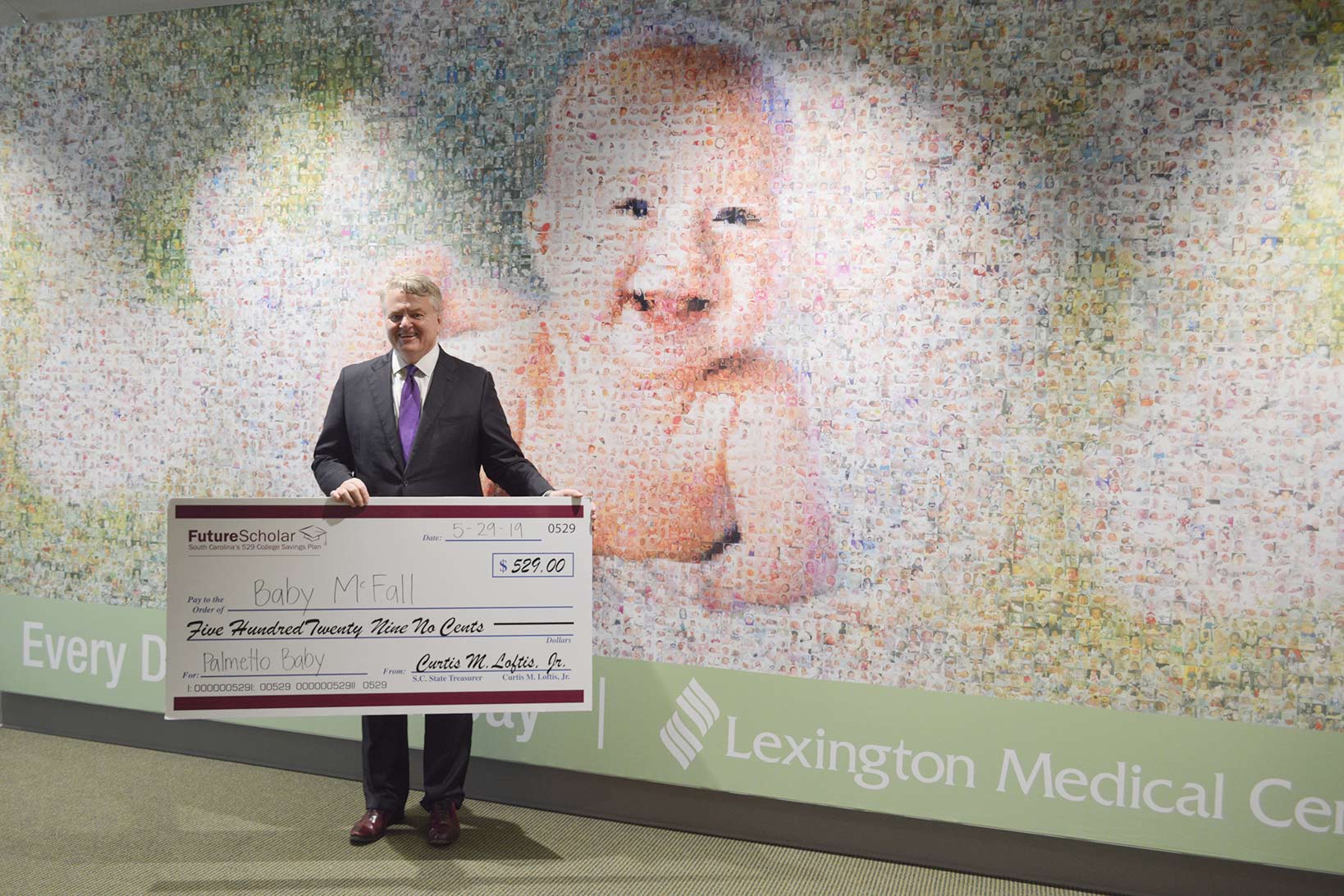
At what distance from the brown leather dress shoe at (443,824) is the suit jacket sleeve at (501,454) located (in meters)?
0.96

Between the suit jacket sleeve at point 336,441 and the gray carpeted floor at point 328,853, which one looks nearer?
the gray carpeted floor at point 328,853

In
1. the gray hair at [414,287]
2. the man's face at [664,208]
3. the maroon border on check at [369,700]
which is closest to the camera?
the maroon border on check at [369,700]

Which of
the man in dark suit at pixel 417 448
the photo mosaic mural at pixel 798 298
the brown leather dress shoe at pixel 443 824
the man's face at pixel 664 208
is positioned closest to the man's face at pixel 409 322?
the man in dark suit at pixel 417 448

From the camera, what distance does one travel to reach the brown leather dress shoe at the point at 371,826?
285 centimetres

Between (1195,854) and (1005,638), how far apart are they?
0.73 meters

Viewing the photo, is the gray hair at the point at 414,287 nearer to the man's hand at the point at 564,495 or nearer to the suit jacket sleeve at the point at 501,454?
the suit jacket sleeve at the point at 501,454

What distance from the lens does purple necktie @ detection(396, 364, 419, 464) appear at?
2.83 metres

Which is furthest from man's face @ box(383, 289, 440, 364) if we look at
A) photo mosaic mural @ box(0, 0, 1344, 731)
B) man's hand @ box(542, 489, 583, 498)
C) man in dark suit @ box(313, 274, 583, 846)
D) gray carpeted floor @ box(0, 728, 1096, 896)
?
gray carpeted floor @ box(0, 728, 1096, 896)

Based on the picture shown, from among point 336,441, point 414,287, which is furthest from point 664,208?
point 336,441

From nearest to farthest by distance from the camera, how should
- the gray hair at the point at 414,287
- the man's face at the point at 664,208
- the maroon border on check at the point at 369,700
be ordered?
the maroon border on check at the point at 369,700, the gray hair at the point at 414,287, the man's face at the point at 664,208

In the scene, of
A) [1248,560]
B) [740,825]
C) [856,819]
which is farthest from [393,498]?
[1248,560]

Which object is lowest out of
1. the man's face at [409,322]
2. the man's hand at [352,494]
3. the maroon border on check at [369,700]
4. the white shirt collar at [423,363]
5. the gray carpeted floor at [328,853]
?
the gray carpeted floor at [328,853]

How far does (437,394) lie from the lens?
2.87 m

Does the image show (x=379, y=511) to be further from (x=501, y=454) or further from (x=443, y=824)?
(x=443, y=824)
